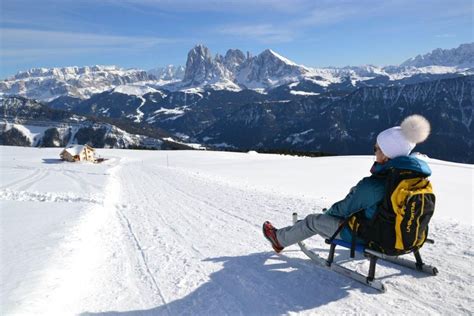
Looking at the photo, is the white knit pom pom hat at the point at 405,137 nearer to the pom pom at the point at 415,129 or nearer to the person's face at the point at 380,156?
the pom pom at the point at 415,129

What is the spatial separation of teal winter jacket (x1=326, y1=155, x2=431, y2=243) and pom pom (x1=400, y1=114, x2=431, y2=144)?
0.31 metres

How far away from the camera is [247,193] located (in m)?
17.4

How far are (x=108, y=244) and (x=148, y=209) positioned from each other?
4455mm

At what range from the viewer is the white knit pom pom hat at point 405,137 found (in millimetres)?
6418

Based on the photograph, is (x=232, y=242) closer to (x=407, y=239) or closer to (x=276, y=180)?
(x=407, y=239)

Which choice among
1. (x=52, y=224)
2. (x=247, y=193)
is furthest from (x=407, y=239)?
(x=247, y=193)

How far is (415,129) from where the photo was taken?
6426 millimetres

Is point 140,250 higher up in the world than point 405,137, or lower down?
lower down

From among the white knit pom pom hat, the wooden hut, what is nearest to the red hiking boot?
the white knit pom pom hat

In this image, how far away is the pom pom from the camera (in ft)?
21.0

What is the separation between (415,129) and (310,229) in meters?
2.73

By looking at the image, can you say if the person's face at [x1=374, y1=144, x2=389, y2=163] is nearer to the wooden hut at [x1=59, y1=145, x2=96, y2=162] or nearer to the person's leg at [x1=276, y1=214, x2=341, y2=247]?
the person's leg at [x1=276, y1=214, x2=341, y2=247]

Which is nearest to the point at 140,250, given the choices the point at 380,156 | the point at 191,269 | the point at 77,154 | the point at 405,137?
the point at 191,269

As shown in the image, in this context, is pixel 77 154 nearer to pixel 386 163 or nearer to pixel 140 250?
pixel 140 250
